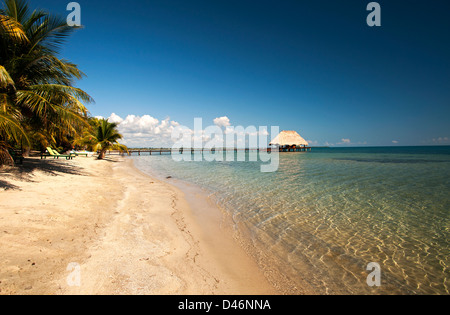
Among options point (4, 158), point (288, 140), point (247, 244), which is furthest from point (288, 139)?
point (4, 158)

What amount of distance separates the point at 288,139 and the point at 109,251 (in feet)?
197

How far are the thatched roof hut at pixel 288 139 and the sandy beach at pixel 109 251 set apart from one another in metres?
55.7

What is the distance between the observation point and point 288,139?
5850 centimetres

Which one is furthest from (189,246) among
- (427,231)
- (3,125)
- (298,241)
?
(427,231)

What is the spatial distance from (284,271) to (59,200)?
5829mm

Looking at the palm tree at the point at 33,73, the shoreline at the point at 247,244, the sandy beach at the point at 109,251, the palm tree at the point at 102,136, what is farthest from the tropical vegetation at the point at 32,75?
the palm tree at the point at 102,136

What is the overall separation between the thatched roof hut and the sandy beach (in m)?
55.7

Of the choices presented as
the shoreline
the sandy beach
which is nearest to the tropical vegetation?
the sandy beach

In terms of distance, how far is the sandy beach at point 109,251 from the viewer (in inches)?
92.5

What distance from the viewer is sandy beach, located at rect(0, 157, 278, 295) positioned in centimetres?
235
